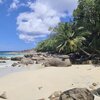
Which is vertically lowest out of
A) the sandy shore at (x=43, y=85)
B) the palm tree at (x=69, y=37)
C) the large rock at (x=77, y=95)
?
the sandy shore at (x=43, y=85)

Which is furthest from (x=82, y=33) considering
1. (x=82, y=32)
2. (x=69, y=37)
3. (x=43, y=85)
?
(x=43, y=85)

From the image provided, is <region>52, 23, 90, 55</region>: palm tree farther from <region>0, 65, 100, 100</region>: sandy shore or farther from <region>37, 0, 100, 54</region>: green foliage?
<region>0, 65, 100, 100</region>: sandy shore

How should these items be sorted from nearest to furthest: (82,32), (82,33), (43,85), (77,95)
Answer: (77,95) < (43,85) < (82,33) < (82,32)

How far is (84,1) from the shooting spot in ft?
158

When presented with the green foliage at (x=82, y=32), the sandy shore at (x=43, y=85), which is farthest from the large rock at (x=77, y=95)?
the green foliage at (x=82, y=32)

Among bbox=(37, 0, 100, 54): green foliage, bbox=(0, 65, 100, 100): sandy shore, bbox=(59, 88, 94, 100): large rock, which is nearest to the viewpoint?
bbox=(59, 88, 94, 100): large rock

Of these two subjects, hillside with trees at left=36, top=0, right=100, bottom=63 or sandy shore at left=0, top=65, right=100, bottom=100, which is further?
hillside with trees at left=36, top=0, right=100, bottom=63

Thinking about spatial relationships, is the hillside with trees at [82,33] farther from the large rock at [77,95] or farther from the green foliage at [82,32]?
the large rock at [77,95]

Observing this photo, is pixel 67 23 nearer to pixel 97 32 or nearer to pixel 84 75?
pixel 97 32

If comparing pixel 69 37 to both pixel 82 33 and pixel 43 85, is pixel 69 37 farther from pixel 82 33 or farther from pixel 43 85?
pixel 43 85

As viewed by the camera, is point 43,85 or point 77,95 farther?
point 43,85

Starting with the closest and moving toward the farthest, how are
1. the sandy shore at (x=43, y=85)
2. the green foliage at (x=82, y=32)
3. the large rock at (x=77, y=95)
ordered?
the large rock at (x=77, y=95) < the sandy shore at (x=43, y=85) < the green foliage at (x=82, y=32)

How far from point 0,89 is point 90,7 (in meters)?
30.2

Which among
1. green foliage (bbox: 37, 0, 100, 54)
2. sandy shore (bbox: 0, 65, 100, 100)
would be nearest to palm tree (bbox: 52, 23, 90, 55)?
green foliage (bbox: 37, 0, 100, 54)
